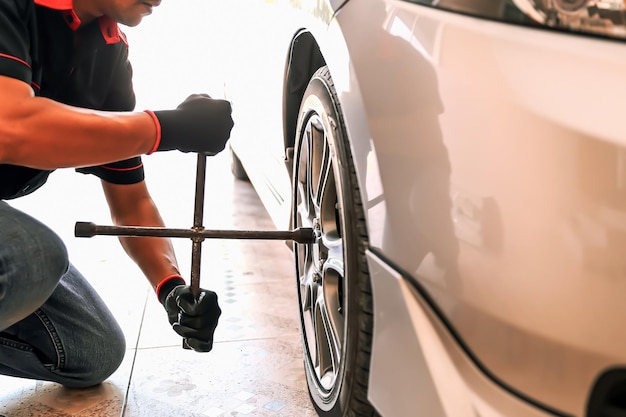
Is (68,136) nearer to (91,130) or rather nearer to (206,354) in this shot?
(91,130)

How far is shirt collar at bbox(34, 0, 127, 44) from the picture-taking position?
50.7 inches

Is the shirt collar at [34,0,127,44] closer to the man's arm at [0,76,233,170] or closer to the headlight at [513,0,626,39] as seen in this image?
the man's arm at [0,76,233,170]

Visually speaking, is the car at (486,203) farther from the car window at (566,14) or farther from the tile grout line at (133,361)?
the tile grout line at (133,361)

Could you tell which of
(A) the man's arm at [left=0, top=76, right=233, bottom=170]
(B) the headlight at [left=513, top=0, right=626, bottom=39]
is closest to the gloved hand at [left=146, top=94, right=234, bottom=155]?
(A) the man's arm at [left=0, top=76, right=233, bottom=170]

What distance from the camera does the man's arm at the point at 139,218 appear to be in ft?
5.80

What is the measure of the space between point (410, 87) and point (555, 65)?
0.65 ft

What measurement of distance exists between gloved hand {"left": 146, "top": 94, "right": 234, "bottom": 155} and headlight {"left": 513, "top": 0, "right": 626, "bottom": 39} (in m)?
0.78

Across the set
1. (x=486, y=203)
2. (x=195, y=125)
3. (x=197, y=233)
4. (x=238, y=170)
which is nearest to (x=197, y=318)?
(x=197, y=233)

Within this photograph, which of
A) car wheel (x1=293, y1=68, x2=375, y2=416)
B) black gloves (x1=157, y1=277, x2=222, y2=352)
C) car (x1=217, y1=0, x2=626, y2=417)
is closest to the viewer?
car (x1=217, y1=0, x2=626, y2=417)

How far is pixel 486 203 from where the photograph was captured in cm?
73

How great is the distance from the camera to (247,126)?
8.58 feet

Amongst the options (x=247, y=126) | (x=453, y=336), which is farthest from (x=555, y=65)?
(x=247, y=126)

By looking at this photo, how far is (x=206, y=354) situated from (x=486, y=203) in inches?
52.5

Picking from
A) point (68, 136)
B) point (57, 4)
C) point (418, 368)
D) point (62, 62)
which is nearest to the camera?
point (418, 368)
